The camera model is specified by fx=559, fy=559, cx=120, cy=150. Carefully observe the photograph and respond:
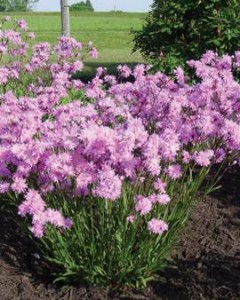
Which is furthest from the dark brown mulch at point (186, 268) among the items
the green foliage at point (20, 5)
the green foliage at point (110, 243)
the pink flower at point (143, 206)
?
the green foliage at point (20, 5)

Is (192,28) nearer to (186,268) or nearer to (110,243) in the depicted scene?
(186,268)

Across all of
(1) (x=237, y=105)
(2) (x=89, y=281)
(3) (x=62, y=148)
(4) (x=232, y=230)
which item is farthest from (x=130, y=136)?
(4) (x=232, y=230)

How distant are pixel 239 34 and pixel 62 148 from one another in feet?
16.8

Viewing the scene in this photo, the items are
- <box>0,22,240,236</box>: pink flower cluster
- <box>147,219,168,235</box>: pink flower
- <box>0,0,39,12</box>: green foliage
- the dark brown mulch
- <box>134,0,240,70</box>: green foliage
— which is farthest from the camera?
<box>0,0,39,12</box>: green foliage

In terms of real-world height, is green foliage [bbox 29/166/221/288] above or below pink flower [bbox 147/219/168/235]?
below

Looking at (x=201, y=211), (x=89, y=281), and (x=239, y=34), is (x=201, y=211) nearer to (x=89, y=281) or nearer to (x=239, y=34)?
(x=89, y=281)

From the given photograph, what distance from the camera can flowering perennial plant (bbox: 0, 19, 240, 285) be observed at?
270 cm

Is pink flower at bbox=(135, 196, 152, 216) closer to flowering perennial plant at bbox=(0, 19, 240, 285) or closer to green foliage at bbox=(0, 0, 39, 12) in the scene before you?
flowering perennial plant at bbox=(0, 19, 240, 285)

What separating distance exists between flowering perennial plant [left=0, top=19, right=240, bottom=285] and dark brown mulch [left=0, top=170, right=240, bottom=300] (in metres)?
0.11

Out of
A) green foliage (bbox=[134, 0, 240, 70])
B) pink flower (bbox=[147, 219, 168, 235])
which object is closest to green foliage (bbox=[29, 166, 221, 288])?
pink flower (bbox=[147, 219, 168, 235])

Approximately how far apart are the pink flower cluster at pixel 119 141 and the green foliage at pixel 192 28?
379cm

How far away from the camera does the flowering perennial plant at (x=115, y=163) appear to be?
8.84 feet

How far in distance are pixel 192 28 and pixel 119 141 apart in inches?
218

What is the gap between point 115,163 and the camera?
2693 mm
